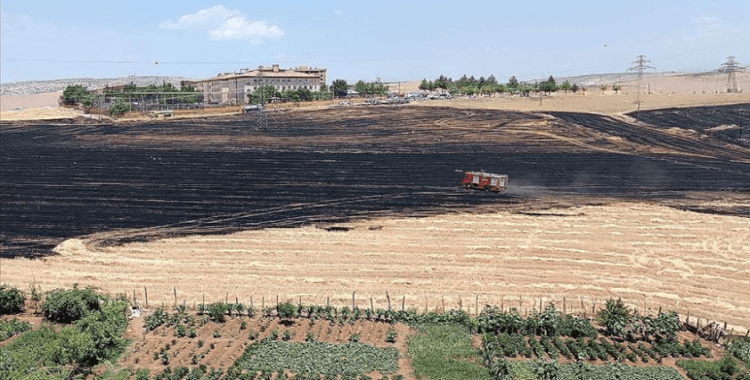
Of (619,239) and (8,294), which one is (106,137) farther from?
(619,239)

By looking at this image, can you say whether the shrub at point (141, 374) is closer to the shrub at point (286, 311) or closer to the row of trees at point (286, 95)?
the shrub at point (286, 311)

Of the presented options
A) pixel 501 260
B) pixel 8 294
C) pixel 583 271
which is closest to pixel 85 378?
pixel 8 294

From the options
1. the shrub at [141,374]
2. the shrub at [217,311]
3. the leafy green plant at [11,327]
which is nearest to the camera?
the shrub at [141,374]

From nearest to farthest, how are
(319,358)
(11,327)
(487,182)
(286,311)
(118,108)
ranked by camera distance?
(319,358), (11,327), (286,311), (487,182), (118,108)

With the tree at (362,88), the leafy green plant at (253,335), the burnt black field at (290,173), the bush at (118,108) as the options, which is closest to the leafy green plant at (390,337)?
the leafy green plant at (253,335)

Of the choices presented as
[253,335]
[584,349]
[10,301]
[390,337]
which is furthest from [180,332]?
[584,349]

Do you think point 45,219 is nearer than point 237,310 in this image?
No

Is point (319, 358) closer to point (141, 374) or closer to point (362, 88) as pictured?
point (141, 374)
